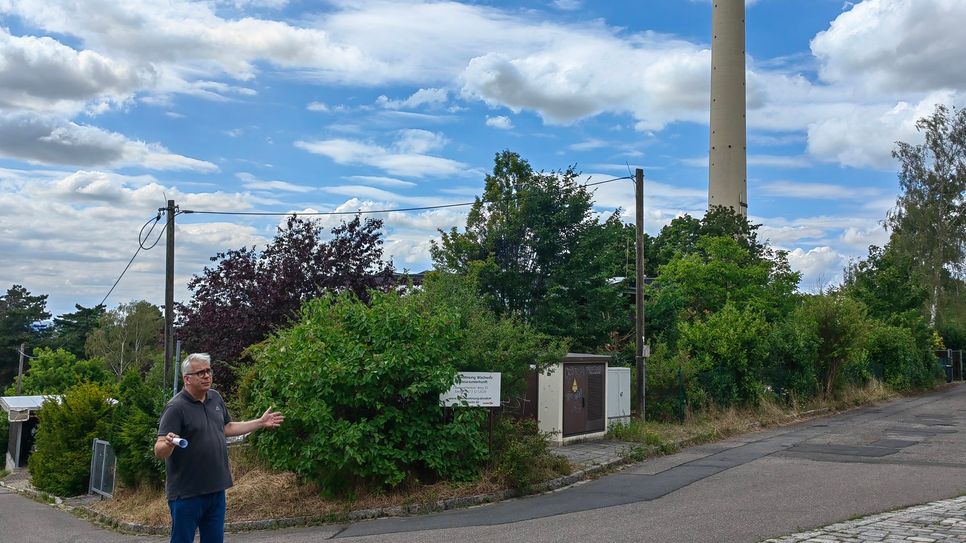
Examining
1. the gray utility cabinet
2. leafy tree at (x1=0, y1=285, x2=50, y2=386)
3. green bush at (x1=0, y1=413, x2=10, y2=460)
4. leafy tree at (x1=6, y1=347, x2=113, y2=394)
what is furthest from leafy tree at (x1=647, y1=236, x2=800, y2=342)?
leafy tree at (x1=0, y1=285, x2=50, y2=386)

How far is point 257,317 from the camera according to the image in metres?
22.2

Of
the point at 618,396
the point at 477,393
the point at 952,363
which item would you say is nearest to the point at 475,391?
the point at 477,393

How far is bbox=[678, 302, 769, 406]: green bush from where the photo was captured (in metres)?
23.4

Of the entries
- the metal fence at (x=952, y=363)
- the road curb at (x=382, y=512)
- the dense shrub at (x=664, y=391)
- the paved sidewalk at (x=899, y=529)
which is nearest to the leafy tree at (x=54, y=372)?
the dense shrub at (x=664, y=391)

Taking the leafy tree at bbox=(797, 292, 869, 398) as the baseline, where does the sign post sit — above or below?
below

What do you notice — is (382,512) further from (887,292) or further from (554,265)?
(887,292)

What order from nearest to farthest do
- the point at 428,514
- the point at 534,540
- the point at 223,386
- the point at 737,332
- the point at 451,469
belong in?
the point at 534,540 → the point at 428,514 → the point at 451,469 → the point at 223,386 → the point at 737,332

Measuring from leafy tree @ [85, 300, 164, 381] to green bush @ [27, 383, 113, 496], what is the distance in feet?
193

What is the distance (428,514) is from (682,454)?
757 centimetres

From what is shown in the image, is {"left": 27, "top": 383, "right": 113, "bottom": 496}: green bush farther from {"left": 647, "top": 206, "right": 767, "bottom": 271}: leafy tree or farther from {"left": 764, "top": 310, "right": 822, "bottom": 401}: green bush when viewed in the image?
{"left": 647, "top": 206, "right": 767, "bottom": 271}: leafy tree

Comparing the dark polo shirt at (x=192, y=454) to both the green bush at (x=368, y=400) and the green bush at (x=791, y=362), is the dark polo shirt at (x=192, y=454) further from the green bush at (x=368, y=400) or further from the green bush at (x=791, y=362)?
the green bush at (x=791, y=362)

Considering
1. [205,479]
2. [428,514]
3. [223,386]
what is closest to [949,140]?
[223,386]

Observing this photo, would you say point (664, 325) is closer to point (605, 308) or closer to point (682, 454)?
point (605, 308)

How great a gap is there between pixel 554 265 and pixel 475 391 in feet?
48.8
